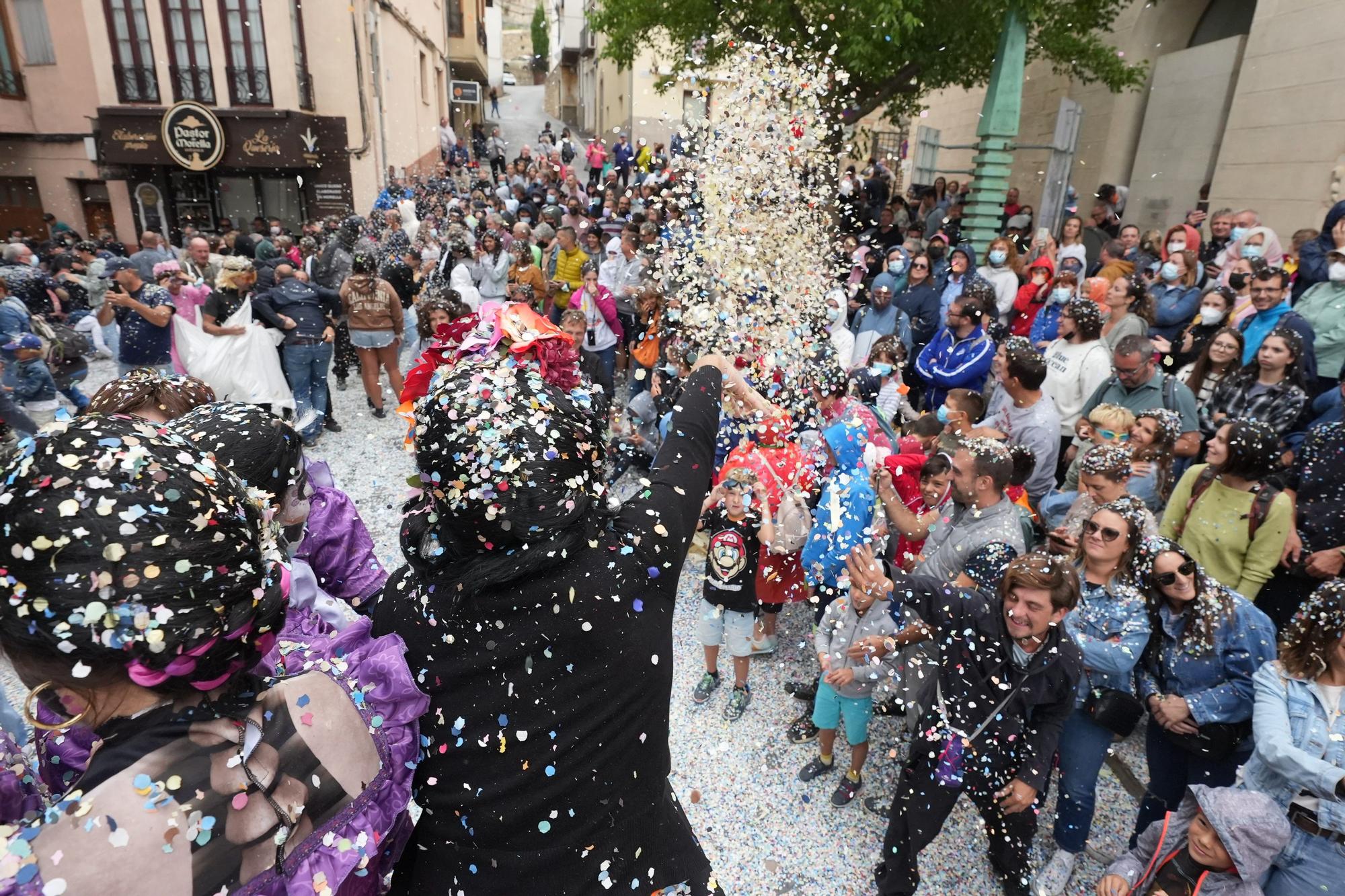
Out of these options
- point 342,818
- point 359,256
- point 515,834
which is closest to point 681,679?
point 515,834

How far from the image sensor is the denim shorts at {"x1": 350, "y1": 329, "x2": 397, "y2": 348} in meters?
7.52

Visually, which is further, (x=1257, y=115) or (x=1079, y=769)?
(x=1257, y=115)

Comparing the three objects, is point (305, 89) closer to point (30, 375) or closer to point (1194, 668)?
point (30, 375)

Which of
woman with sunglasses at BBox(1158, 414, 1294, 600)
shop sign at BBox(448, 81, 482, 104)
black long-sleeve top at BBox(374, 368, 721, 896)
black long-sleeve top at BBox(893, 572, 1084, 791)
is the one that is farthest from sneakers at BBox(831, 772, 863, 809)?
shop sign at BBox(448, 81, 482, 104)

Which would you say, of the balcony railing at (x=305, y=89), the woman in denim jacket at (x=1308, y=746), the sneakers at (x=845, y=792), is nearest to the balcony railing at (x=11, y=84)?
the balcony railing at (x=305, y=89)

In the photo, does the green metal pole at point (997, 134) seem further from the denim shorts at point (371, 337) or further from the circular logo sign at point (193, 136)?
the circular logo sign at point (193, 136)

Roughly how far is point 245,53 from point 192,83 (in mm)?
1375

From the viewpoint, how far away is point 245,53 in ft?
48.5

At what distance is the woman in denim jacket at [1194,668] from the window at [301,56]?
57.7 ft

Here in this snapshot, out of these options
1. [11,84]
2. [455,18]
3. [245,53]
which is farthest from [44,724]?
[455,18]

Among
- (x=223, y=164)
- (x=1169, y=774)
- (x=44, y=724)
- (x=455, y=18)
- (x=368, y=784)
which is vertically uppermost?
(x=455, y=18)

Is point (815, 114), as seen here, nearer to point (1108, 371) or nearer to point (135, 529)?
point (1108, 371)

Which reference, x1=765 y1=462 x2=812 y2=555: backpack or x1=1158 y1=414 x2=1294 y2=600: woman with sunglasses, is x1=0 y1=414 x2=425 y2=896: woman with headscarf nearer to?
x1=765 y1=462 x2=812 y2=555: backpack

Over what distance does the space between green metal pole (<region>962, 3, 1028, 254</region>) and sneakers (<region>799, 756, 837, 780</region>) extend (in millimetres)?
7708
